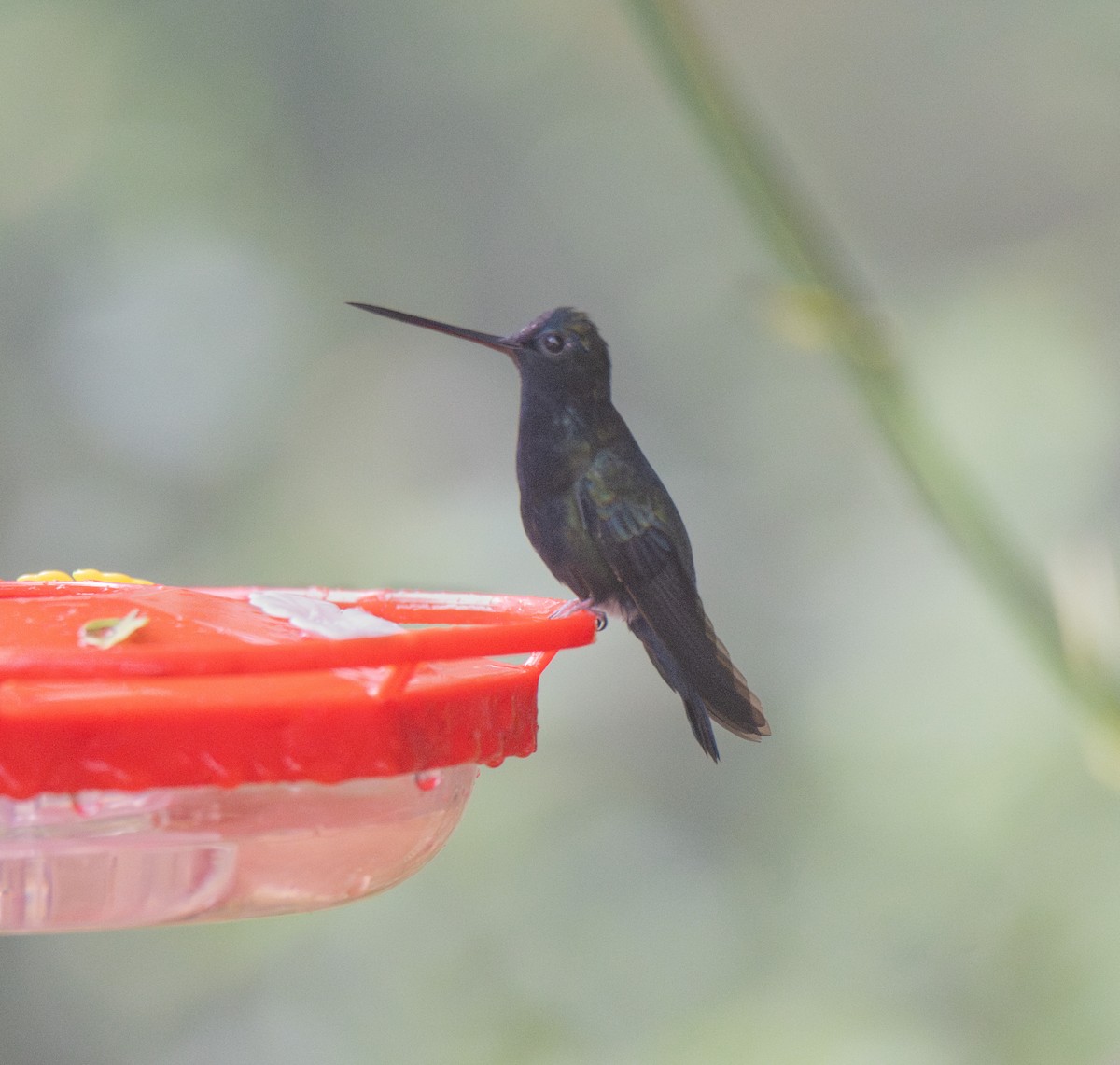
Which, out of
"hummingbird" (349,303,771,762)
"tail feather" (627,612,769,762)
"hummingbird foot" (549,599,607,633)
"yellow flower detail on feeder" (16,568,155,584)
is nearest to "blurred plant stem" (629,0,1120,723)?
"hummingbird foot" (549,599,607,633)

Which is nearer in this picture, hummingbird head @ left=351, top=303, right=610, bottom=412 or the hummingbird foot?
the hummingbird foot

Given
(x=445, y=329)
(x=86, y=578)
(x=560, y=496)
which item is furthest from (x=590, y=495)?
(x=86, y=578)

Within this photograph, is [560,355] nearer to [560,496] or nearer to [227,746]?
[560,496]

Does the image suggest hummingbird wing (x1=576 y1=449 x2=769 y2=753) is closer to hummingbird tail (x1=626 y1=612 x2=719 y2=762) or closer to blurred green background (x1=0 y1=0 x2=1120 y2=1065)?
hummingbird tail (x1=626 y1=612 x2=719 y2=762)

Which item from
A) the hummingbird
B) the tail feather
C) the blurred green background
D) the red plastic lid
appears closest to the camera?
the red plastic lid

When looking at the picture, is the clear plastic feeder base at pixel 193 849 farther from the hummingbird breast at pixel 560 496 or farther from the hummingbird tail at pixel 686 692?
the hummingbird breast at pixel 560 496

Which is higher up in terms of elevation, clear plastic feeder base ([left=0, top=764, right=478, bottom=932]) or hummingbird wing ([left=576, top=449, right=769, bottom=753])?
clear plastic feeder base ([left=0, top=764, right=478, bottom=932])

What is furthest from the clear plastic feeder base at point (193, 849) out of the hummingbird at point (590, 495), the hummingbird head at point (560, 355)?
the hummingbird head at point (560, 355)

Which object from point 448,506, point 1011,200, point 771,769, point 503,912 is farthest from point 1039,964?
point 1011,200
